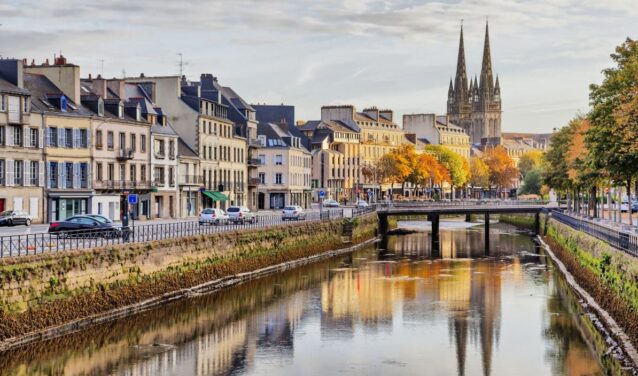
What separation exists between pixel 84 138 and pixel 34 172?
18.7ft

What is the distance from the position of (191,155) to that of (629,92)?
47960 millimetres

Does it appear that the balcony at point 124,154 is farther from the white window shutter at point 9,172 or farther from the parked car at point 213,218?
the white window shutter at point 9,172

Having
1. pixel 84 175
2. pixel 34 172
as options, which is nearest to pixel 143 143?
pixel 84 175

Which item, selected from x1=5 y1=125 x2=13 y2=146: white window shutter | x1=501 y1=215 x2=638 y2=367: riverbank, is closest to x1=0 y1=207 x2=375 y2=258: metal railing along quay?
x1=5 y1=125 x2=13 y2=146: white window shutter

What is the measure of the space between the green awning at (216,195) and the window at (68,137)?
968 inches

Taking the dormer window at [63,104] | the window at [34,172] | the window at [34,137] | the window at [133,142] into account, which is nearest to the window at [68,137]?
the dormer window at [63,104]

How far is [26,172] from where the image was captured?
6569 cm

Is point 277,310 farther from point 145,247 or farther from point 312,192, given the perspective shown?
point 312,192

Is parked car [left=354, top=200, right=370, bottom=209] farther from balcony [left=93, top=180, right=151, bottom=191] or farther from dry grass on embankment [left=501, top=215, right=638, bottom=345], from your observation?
dry grass on embankment [left=501, top=215, right=638, bottom=345]

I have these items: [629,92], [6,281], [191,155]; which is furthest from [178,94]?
[6,281]

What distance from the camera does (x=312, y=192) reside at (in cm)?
14862

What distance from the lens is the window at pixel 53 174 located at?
224 ft

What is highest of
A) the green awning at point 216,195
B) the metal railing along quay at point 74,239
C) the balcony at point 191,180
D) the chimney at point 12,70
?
the chimney at point 12,70

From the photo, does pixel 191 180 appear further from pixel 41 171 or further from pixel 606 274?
pixel 606 274
